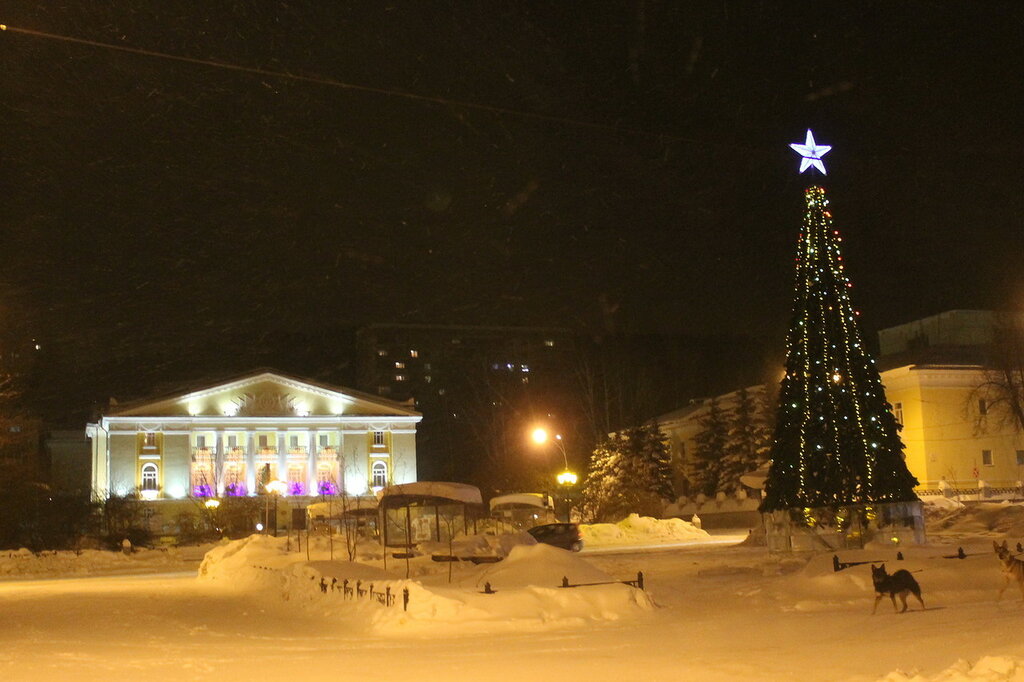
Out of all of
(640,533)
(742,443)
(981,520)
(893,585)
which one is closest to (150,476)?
(742,443)

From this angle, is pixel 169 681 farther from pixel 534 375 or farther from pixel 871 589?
pixel 534 375

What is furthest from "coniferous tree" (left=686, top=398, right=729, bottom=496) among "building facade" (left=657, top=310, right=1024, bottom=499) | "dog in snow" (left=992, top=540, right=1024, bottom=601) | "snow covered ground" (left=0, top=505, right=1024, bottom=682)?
"dog in snow" (left=992, top=540, right=1024, bottom=601)

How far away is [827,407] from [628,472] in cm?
3638

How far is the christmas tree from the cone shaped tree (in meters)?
0.02

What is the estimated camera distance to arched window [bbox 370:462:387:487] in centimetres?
8762

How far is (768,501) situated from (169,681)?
1831cm

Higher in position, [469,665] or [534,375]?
[534,375]

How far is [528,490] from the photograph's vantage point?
220ft

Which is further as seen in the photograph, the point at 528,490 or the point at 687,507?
the point at 528,490

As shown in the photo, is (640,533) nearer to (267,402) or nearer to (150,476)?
(267,402)

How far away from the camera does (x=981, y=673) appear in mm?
9039

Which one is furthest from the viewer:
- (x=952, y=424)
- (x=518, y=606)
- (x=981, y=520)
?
(x=952, y=424)

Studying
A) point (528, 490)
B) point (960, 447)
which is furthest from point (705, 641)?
point (528, 490)

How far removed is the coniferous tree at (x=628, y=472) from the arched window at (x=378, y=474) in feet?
90.2
